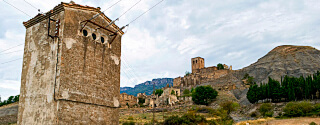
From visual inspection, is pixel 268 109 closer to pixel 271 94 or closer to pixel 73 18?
pixel 271 94

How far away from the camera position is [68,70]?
28.1 ft

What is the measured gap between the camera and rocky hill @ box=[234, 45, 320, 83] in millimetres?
85500

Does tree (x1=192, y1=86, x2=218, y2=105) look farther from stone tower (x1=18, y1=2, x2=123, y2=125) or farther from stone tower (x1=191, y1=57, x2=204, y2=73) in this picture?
stone tower (x1=18, y1=2, x2=123, y2=125)

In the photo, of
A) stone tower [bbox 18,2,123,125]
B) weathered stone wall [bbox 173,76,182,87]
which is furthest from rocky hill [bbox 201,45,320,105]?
stone tower [bbox 18,2,123,125]

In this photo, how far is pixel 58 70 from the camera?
8398 mm

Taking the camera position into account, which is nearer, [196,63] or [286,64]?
[286,64]

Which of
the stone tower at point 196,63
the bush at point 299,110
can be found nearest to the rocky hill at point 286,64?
the stone tower at point 196,63

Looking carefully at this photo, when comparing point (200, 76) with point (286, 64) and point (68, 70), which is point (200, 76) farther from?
point (68, 70)

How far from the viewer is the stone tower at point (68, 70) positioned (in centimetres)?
841

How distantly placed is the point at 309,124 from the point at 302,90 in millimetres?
23983

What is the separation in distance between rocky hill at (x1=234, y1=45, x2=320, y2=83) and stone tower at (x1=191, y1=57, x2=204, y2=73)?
1812 centimetres

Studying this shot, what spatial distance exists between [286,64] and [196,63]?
3725 cm

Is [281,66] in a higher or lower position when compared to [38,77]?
higher

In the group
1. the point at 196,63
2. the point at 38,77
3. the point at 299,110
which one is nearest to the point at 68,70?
the point at 38,77
